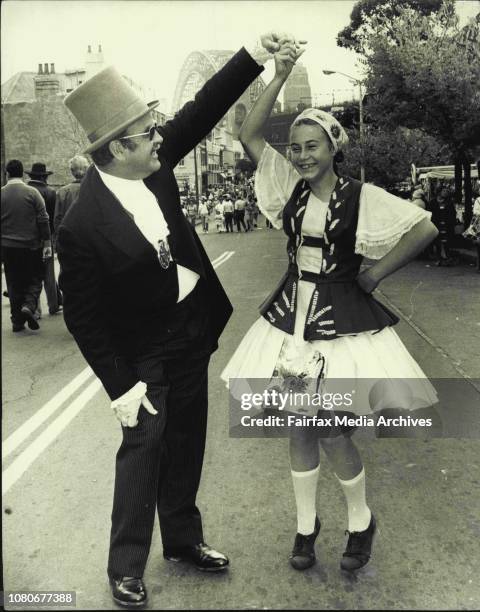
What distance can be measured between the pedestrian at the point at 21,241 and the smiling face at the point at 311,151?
5.48 m

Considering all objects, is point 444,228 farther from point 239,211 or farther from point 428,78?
point 239,211

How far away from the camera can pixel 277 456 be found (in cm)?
393

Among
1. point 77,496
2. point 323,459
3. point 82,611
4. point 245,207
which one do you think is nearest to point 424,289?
point 323,459

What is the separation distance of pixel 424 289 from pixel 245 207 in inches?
758

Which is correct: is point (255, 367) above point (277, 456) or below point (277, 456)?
above

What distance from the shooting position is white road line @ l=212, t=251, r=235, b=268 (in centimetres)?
1481

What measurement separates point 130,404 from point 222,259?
13.7m

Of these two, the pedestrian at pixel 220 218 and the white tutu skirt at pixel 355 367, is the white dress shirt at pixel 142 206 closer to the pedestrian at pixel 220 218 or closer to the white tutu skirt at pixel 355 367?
the white tutu skirt at pixel 355 367

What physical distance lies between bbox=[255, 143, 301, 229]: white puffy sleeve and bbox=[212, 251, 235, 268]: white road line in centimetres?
1154

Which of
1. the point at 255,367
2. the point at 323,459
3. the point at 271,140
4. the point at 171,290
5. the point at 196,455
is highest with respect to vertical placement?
the point at 271,140

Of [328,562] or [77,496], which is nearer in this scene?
[328,562]

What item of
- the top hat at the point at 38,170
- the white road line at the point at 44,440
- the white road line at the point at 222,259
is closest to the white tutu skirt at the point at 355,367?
the white road line at the point at 44,440

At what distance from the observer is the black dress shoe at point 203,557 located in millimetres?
2676

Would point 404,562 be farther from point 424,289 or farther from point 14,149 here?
point 14,149
